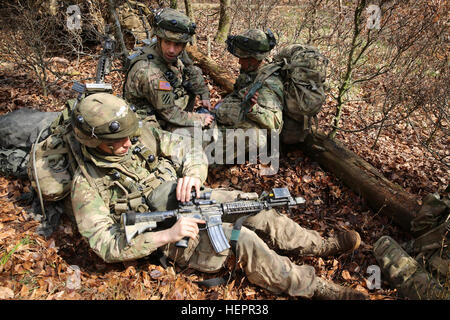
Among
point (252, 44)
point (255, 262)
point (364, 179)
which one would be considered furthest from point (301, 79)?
point (255, 262)

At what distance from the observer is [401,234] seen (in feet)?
15.2

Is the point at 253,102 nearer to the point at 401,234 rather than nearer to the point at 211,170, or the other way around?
the point at 211,170

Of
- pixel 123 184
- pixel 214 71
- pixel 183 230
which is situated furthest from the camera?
pixel 214 71

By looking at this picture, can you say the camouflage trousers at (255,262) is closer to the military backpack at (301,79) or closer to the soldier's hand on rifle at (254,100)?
the soldier's hand on rifle at (254,100)

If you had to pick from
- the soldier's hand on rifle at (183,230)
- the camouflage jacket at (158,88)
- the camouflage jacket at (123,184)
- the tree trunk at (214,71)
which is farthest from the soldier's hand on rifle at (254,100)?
the soldier's hand on rifle at (183,230)

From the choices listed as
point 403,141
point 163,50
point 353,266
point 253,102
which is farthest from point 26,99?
point 403,141

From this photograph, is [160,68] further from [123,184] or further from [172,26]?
[123,184]

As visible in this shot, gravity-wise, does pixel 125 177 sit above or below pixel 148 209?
above

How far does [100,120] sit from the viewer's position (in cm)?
336

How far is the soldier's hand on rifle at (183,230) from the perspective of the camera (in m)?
3.35

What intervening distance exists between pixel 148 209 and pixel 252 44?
139 inches

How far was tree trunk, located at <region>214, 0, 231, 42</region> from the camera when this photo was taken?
988cm

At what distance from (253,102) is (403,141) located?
403 cm

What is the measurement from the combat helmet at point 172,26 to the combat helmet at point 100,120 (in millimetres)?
2035
